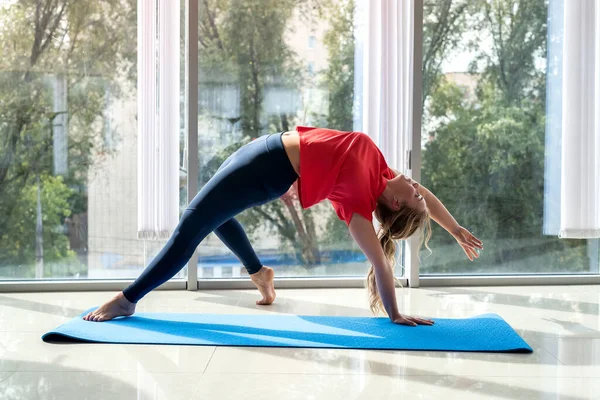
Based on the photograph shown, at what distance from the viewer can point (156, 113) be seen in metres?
3.62

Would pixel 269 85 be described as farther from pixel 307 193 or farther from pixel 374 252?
pixel 374 252

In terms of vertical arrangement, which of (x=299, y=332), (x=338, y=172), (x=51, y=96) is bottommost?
(x=299, y=332)

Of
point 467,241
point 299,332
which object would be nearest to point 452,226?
point 467,241

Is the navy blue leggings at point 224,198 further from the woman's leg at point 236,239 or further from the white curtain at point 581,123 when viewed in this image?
the white curtain at point 581,123

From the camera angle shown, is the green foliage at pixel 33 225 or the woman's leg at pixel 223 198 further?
the green foliage at pixel 33 225

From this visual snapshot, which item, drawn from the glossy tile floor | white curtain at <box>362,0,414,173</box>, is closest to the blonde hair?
the glossy tile floor

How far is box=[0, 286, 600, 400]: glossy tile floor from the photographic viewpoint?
1.85 metres

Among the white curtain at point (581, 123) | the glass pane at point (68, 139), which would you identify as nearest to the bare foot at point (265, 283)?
the glass pane at point (68, 139)

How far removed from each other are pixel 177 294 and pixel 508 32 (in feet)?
8.24

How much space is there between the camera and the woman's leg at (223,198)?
270cm

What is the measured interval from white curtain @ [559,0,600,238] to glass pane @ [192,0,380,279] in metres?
1.25

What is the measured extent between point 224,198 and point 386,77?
4.85 feet

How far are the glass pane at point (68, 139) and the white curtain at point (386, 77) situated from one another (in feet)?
4.43

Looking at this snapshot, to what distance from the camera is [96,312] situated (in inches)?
109
